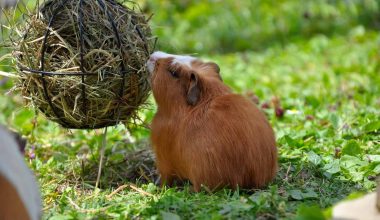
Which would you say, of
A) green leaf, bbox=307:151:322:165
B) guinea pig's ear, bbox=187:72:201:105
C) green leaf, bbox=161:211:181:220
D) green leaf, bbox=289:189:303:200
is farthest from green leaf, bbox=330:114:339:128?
green leaf, bbox=161:211:181:220

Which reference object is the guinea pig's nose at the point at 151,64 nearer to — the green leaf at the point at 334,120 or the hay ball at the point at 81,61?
the hay ball at the point at 81,61

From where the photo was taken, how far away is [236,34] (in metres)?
7.96

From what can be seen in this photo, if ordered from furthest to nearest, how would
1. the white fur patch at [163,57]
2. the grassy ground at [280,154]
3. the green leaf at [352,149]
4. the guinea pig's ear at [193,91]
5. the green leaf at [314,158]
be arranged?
the green leaf at [352,149] < the green leaf at [314,158] < the white fur patch at [163,57] < the guinea pig's ear at [193,91] < the grassy ground at [280,154]

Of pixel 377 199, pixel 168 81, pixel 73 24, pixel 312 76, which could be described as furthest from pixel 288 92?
pixel 377 199

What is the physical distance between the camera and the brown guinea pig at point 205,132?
308 centimetres

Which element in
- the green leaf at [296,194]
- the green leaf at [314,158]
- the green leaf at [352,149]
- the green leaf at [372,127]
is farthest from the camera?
the green leaf at [372,127]

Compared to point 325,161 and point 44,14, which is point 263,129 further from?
point 44,14

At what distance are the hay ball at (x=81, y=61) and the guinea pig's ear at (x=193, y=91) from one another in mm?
321

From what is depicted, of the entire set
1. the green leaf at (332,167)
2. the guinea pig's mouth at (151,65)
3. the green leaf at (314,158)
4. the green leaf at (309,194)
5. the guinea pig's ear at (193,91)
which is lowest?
the green leaf at (309,194)

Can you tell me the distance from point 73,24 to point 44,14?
0.73 feet

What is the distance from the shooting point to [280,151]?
3.88 m

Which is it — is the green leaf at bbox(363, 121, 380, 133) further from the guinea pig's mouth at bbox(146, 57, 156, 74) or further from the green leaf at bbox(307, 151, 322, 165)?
the guinea pig's mouth at bbox(146, 57, 156, 74)

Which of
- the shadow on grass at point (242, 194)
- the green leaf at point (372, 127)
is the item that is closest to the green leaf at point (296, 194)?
the shadow on grass at point (242, 194)

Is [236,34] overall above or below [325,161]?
above
